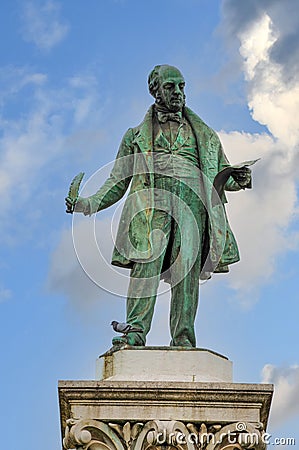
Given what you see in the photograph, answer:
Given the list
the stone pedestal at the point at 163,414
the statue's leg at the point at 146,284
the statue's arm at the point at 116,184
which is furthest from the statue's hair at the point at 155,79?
the stone pedestal at the point at 163,414

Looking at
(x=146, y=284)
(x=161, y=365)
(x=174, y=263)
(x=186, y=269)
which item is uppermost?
(x=174, y=263)

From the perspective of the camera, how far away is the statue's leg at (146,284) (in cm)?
1347

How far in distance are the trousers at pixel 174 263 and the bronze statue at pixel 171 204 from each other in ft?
0.04

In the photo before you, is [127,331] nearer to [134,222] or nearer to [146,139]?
[134,222]

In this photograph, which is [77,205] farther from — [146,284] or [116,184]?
[146,284]

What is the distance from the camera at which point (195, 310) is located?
13711 mm

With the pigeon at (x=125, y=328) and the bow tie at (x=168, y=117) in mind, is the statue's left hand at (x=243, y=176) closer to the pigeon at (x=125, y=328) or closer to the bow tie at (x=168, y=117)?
the bow tie at (x=168, y=117)

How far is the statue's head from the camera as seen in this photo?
14.5m

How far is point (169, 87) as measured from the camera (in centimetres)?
1448

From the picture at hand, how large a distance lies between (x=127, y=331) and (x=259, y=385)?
1.87m

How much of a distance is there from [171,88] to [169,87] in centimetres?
3

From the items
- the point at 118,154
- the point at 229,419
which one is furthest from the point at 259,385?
the point at 118,154

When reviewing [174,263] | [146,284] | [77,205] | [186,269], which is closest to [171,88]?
[77,205]

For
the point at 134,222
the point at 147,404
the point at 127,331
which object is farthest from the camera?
the point at 134,222
